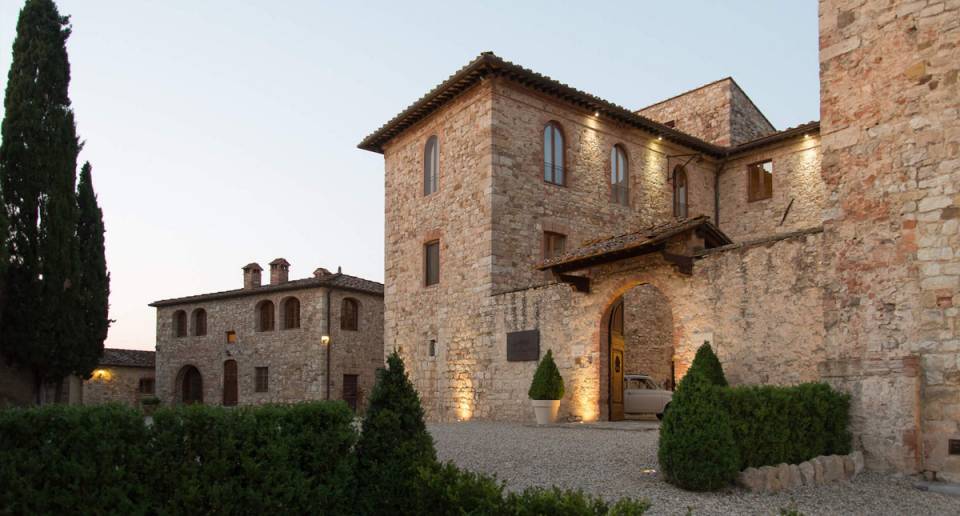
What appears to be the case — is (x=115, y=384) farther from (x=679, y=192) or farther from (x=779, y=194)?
(x=779, y=194)

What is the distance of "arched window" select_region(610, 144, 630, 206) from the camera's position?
1934cm

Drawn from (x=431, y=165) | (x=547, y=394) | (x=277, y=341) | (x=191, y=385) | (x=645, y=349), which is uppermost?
(x=431, y=165)

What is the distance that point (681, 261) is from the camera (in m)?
12.2

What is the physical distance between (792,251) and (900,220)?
85.6 inches

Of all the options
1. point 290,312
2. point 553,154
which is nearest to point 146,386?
point 290,312

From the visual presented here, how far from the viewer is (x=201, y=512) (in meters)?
5.39

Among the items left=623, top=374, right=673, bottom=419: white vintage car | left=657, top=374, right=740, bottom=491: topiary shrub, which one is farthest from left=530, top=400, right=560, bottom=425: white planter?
left=657, top=374, right=740, bottom=491: topiary shrub

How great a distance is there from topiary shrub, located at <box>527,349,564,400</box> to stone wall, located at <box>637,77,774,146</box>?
11749 millimetres

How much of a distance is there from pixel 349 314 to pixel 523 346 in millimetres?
14229

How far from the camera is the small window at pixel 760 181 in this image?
830 inches

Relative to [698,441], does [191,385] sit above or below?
below

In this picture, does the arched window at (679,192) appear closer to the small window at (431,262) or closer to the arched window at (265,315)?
the small window at (431,262)

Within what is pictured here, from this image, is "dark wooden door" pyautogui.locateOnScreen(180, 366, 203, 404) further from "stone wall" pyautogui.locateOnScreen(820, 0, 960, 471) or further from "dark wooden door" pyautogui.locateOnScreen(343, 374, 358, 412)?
"stone wall" pyautogui.locateOnScreen(820, 0, 960, 471)

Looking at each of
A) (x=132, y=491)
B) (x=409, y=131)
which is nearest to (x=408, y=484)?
(x=132, y=491)
